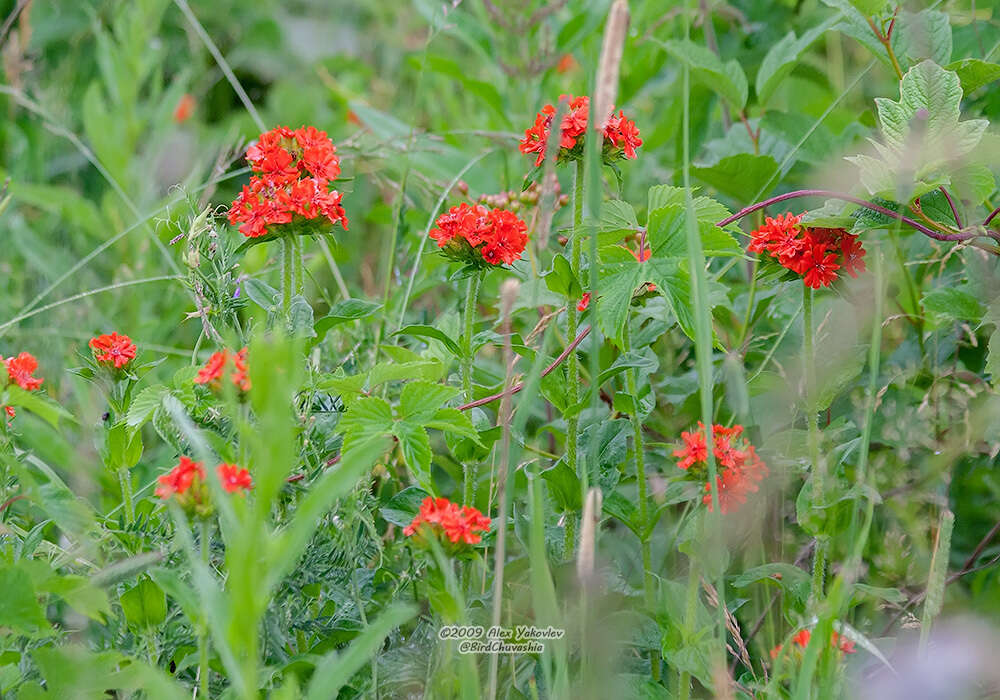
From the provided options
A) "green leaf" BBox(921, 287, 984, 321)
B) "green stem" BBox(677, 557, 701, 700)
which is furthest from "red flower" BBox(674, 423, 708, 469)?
"green leaf" BBox(921, 287, 984, 321)

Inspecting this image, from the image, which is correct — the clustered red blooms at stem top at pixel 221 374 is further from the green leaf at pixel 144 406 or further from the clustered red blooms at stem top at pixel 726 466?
the clustered red blooms at stem top at pixel 726 466

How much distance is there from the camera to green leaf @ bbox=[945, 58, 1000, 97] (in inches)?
51.9

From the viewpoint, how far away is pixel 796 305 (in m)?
1.62

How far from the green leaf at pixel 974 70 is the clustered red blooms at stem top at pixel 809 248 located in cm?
30

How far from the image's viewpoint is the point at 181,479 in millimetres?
926

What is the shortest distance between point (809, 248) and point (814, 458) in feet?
0.78

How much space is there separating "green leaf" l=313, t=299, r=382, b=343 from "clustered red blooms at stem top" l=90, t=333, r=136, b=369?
8.6 inches

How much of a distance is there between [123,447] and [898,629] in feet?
3.43

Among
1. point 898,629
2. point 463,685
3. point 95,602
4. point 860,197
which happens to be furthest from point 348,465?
point 898,629

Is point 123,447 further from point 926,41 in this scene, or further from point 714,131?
point 714,131

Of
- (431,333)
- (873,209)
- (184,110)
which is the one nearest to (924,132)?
(873,209)

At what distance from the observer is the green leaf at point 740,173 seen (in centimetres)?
160

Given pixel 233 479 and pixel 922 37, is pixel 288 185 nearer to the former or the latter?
pixel 233 479

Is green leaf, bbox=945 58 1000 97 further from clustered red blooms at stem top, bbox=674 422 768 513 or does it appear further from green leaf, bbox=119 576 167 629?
green leaf, bbox=119 576 167 629
